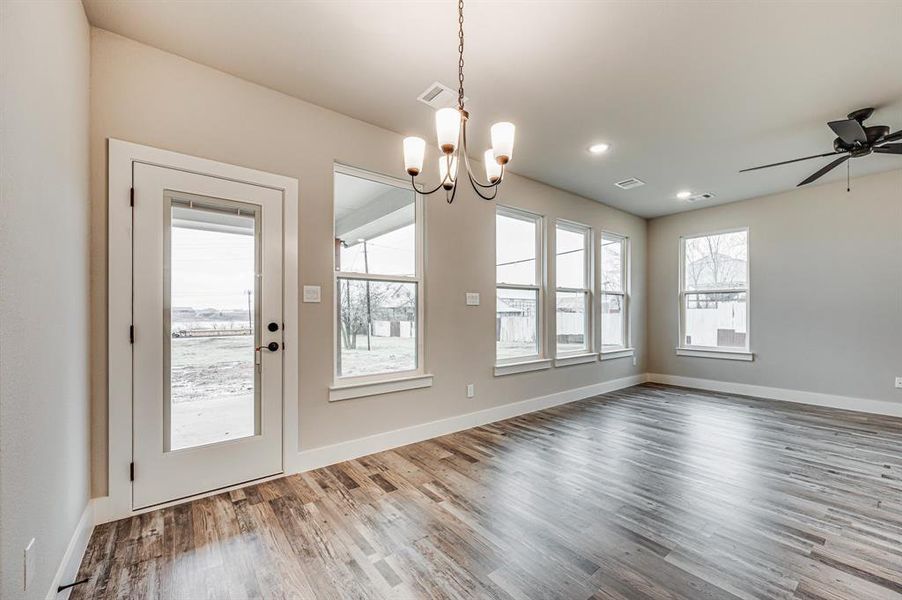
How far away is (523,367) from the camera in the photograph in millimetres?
4473

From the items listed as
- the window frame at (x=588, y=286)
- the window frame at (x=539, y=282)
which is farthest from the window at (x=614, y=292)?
the window frame at (x=539, y=282)

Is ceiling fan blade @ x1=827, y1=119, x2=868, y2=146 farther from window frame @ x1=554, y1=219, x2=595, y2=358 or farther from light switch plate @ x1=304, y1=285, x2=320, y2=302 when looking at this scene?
light switch plate @ x1=304, y1=285, x2=320, y2=302

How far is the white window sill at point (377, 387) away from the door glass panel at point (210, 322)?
590 mm

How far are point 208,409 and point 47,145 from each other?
163cm

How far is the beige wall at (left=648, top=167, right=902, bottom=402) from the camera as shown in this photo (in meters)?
4.44

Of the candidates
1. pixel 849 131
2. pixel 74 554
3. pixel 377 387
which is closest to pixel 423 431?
pixel 377 387

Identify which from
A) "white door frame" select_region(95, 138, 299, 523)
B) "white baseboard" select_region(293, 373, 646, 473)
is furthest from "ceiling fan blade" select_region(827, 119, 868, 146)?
"white door frame" select_region(95, 138, 299, 523)

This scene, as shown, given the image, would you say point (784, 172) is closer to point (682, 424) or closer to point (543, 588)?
point (682, 424)

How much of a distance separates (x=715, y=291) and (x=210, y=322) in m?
6.53

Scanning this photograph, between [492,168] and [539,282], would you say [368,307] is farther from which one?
[539,282]

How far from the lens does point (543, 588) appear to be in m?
1.64

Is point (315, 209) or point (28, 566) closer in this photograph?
point (28, 566)

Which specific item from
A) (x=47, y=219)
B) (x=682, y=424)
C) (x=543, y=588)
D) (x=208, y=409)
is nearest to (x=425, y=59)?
(x=47, y=219)

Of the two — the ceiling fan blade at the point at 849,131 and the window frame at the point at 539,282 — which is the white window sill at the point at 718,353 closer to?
the window frame at the point at 539,282
